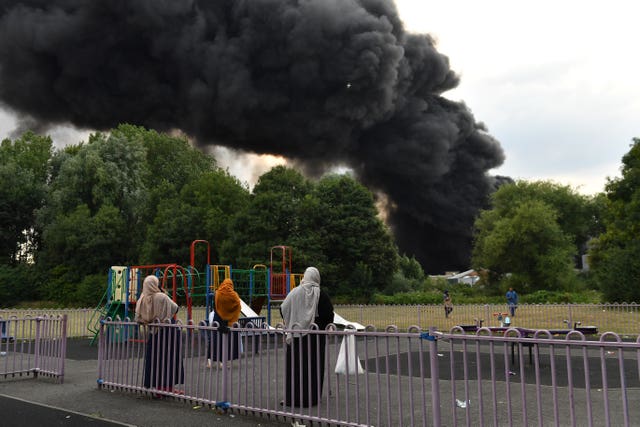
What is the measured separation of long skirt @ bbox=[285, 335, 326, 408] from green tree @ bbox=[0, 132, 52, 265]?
4653 cm

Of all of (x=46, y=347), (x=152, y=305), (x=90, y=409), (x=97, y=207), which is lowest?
(x=90, y=409)

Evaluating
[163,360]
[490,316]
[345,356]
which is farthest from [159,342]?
[490,316]

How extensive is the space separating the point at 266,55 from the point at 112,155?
70.2ft

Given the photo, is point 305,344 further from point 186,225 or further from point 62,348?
point 186,225

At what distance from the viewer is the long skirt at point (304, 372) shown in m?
5.87

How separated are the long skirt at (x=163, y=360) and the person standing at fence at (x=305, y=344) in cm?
151

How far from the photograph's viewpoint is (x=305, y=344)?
6.24 metres

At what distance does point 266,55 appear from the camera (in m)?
60.4

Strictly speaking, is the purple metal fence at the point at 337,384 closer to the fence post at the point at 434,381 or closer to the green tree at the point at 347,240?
the fence post at the point at 434,381

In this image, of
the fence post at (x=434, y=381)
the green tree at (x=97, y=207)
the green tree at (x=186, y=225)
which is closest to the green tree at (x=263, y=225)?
the green tree at (x=186, y=225)

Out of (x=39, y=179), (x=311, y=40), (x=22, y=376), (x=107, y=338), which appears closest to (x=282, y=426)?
(x=107, y=338)

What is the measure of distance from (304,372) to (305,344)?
386 mm

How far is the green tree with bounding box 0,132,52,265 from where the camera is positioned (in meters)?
47.7

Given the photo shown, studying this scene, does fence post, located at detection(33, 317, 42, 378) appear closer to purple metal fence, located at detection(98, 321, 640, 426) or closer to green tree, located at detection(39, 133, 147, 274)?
purple metal fence, located at detection(98, 321, 640, 426)
